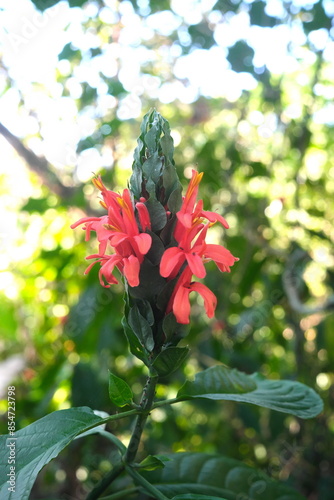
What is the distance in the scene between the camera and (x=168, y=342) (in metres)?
0.58

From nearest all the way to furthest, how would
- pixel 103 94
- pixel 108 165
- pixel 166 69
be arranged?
pixel 103 94 → pixel 108 165 → pixel 166 69

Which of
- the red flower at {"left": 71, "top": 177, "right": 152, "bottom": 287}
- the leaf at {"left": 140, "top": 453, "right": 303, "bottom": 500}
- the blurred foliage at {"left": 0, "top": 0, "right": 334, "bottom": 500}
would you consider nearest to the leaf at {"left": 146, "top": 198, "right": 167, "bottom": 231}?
the red flower at {"left": 71, "top": 177, "right": 152, "bottom": 287}

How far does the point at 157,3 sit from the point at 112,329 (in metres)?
1.09

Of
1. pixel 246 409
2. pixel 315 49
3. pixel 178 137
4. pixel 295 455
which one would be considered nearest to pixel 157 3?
pixel 315 49

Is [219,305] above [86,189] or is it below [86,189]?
below

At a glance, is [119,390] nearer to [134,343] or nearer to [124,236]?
[134,343]

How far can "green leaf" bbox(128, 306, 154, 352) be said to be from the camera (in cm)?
56

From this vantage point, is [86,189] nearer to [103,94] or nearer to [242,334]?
[103,94]

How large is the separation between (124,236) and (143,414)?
24cm

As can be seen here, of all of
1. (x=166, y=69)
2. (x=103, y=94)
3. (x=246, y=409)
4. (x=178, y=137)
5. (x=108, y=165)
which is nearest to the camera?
(x=246, y=409)

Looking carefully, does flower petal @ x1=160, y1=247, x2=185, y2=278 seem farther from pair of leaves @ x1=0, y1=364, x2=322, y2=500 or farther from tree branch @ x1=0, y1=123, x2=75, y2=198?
tree branch @ x1=0, y1=123, x2=75, y2=198

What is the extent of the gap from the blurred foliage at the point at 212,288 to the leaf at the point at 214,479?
0.45 metres

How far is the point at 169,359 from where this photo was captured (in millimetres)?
562

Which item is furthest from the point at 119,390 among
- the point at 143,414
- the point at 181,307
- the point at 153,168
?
the point at 153,168
